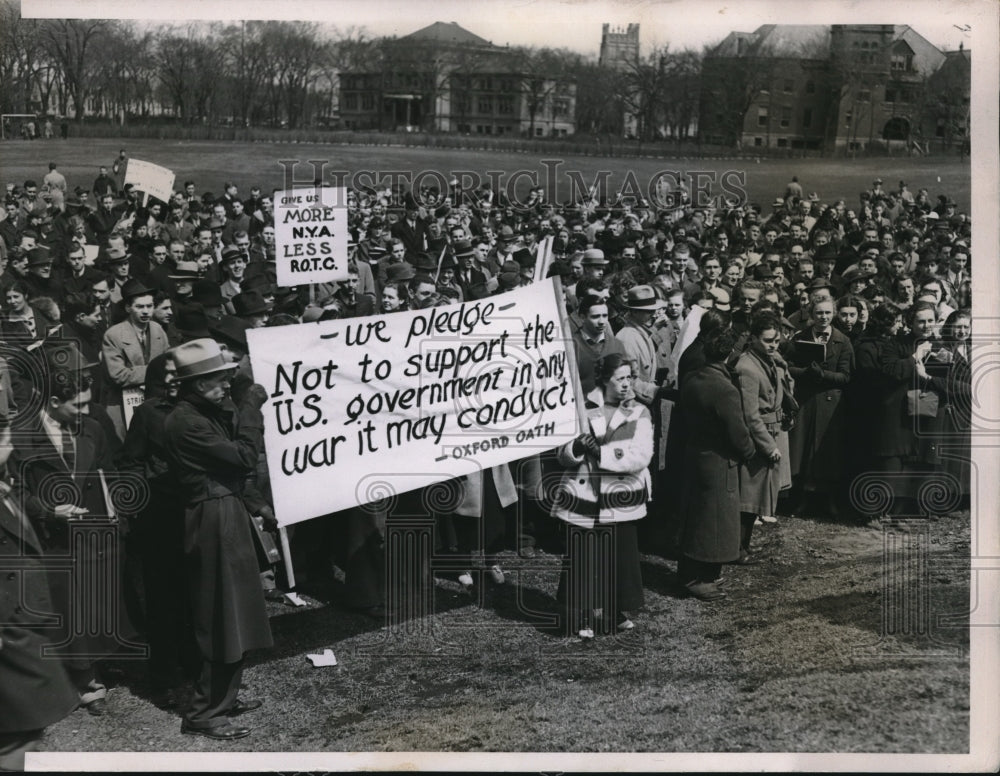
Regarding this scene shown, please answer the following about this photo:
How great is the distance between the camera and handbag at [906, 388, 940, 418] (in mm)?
9453

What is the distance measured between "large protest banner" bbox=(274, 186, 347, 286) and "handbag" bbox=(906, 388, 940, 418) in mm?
4967

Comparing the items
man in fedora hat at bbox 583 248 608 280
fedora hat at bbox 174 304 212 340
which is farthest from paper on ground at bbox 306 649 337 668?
man in fedora hat at bbox 583 248 608 280

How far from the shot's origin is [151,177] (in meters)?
11.1

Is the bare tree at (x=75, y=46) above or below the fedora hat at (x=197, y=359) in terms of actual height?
above

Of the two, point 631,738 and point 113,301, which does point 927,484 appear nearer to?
point 631,738

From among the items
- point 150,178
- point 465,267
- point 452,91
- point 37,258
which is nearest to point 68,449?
point 37,258

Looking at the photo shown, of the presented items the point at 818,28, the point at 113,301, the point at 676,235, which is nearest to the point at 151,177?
the point at 113,301

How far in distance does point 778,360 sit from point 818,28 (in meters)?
2.61

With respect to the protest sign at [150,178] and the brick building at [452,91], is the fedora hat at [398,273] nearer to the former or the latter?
the brick building at [452,91]

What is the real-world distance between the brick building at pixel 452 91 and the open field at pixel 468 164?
0.30 meters

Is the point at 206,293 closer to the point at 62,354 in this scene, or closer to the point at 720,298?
the point at 62,354

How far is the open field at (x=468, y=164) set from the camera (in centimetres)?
961

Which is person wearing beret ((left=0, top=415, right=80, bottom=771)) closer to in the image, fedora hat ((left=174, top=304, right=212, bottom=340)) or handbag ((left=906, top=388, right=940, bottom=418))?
fedora hat ((left=174, top=304, right=212, bottom=340))

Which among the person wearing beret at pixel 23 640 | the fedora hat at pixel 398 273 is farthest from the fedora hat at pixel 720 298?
the person wearing beret at pixel 23 640
